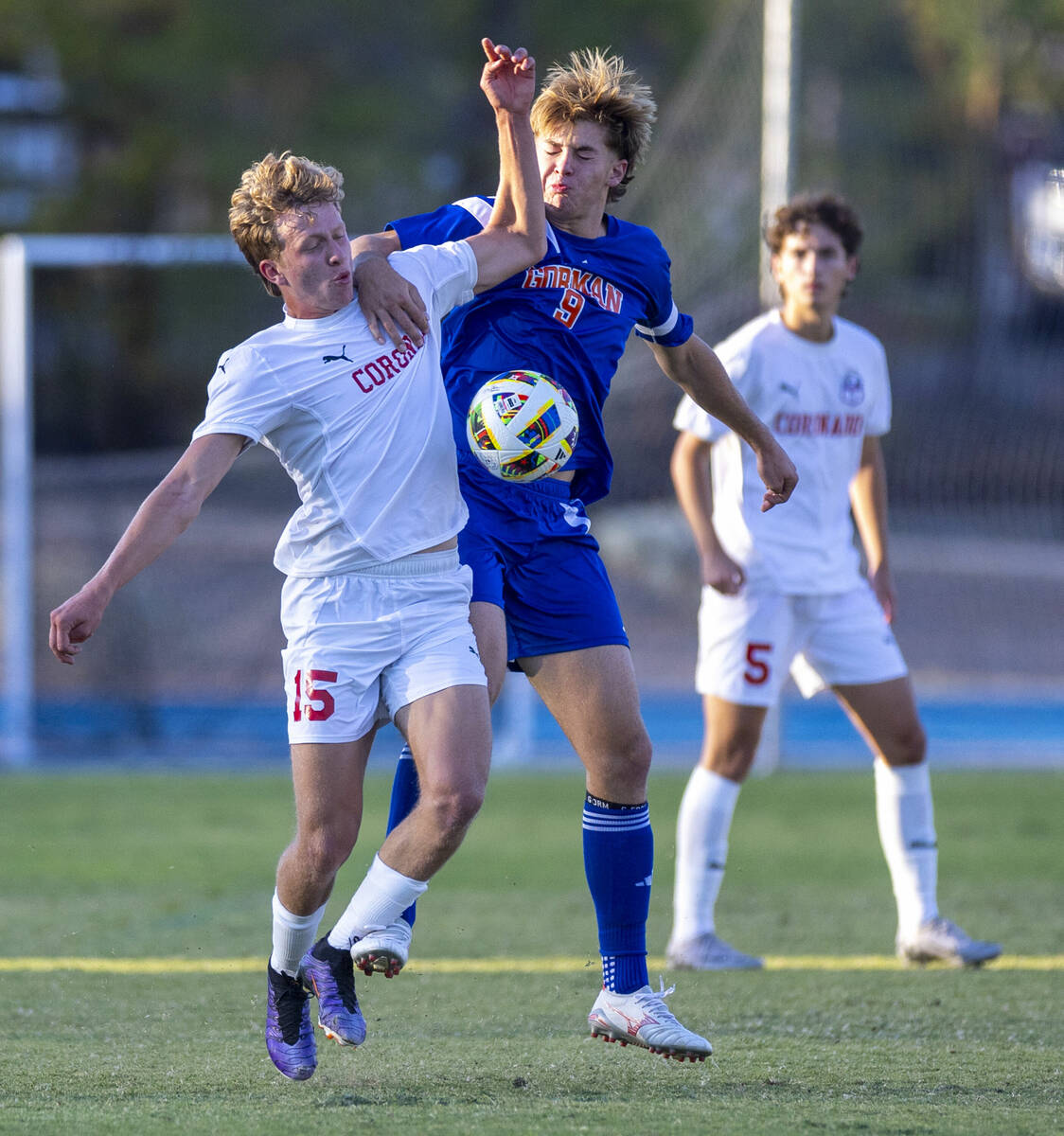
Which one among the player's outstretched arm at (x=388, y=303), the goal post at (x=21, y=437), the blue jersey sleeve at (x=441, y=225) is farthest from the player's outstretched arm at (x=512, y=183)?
the goal post at (x=21, y=437)

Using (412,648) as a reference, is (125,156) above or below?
above

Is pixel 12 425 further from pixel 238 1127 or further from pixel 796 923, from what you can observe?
pixel 238 1127

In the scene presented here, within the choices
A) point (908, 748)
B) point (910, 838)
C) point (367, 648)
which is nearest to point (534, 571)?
point (367, 648)

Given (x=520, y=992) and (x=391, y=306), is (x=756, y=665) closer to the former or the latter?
(x=520, y=992)

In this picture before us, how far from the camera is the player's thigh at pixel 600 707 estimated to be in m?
4.02

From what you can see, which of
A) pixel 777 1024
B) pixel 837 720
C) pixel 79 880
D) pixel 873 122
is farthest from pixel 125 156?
pixel 777 1024

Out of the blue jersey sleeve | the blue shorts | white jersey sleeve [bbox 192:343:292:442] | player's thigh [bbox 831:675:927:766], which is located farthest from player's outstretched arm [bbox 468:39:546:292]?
player's thigh [bbox 831:675:927:766]

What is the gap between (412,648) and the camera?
366 cm

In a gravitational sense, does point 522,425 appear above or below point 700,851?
above

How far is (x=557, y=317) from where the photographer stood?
4.13 metres

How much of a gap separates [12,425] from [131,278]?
5.29 m

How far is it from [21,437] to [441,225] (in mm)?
6838

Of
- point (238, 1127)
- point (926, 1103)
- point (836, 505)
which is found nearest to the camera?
point (238, 1127)

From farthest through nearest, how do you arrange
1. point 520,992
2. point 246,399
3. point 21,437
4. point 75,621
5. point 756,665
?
point 21,437, point 756,665, point 520,992, point 246,399, point 75,621
